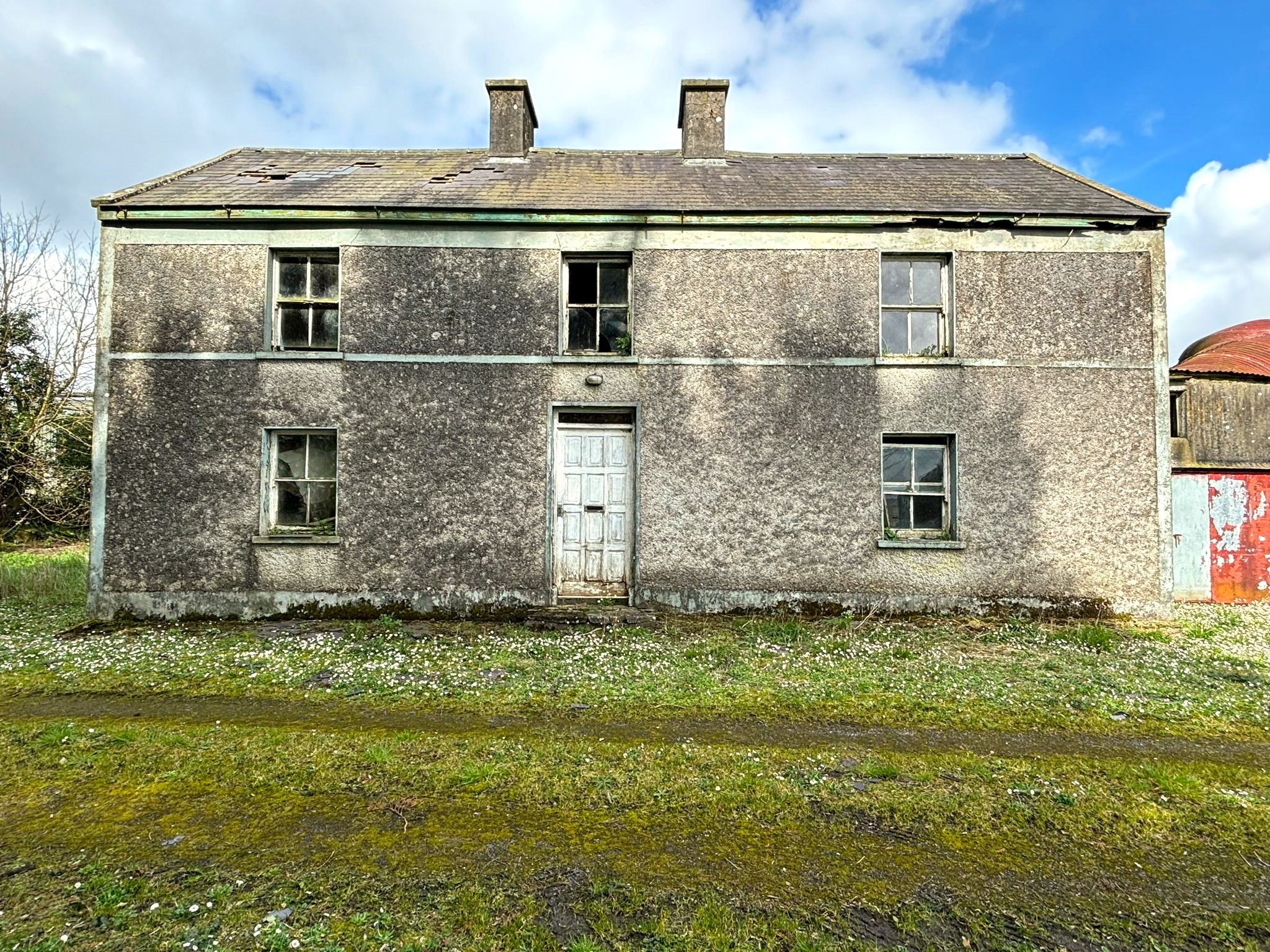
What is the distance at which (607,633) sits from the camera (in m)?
8.04

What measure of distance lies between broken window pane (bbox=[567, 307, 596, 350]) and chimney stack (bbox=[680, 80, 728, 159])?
453 cm

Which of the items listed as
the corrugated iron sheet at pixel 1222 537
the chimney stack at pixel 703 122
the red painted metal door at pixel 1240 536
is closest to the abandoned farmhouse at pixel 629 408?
the corrugated iron sheet at pixel 1222 537

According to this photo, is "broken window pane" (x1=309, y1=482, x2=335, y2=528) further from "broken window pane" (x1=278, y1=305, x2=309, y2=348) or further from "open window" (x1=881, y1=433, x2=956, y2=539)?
"open window" (x1=881, y1=433, x2=956, y2=539)

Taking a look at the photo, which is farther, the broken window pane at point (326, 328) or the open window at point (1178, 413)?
the open window at point (1178, 413)

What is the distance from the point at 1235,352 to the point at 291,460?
19.4 m

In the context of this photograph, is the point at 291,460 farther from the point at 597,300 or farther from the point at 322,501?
the point at 597,300

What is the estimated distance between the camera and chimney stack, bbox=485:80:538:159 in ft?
38.3

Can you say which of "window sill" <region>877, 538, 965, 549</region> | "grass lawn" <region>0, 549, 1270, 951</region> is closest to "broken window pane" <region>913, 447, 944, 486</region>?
"window sill" <region>877, 538, 965, 549</region>

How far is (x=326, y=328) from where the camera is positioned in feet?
31.0

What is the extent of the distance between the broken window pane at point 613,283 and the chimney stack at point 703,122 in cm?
382

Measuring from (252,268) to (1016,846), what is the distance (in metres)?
10.8

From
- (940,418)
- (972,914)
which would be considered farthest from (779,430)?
(972,914)

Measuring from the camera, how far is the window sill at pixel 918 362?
362 inches

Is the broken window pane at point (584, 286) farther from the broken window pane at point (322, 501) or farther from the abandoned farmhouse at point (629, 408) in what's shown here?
the broken window pane at point (322, 501)
